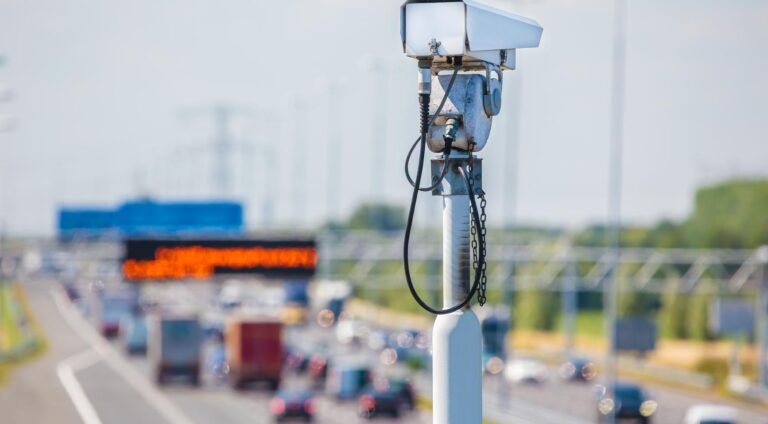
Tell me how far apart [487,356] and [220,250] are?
3597 cm

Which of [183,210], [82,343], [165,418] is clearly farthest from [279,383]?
[82,343]

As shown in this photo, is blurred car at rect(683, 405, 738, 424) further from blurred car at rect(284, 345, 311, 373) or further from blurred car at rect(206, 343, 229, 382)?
blurred car at rect(284, 345, 311, 373)

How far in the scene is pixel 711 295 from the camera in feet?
360

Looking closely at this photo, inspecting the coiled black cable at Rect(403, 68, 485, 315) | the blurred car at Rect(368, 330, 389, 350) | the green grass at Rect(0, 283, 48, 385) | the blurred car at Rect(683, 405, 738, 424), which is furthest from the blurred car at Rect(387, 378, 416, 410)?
the coiled black cable at Rect(403, 68, 485, 315)

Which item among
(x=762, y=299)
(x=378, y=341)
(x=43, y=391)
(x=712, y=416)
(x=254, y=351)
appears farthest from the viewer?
(x=378, y=341)

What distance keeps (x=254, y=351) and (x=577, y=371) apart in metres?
22.5

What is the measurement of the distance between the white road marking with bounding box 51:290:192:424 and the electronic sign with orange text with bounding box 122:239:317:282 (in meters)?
4.74

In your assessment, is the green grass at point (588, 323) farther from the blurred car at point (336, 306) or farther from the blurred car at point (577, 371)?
the blurred car at point (577, 371)

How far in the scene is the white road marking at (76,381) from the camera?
5667cm

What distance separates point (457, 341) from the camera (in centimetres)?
1052

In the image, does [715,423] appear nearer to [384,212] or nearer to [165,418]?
[165,418]

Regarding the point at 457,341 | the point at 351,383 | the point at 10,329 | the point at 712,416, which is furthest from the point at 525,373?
the point at 457,341

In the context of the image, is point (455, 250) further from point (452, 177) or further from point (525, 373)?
point (525, 373)

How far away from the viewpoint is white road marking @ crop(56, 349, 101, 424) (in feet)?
186
